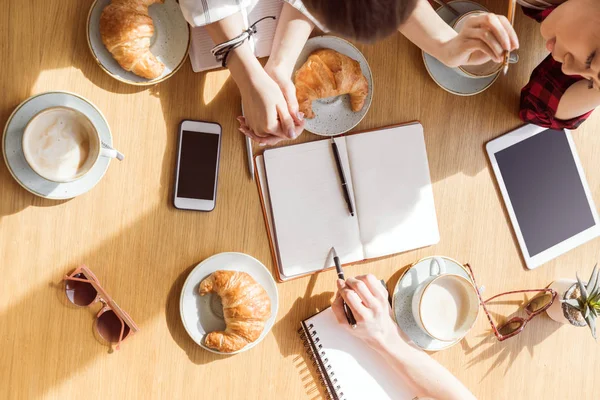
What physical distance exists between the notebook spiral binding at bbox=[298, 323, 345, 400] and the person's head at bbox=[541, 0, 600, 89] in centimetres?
75

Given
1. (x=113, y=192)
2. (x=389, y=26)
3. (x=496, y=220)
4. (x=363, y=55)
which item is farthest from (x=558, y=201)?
(x=113, y=192)

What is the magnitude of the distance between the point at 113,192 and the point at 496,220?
0.87m

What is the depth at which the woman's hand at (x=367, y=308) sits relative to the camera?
113 cm

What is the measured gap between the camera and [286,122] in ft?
3.42

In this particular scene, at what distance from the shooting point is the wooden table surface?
106cm

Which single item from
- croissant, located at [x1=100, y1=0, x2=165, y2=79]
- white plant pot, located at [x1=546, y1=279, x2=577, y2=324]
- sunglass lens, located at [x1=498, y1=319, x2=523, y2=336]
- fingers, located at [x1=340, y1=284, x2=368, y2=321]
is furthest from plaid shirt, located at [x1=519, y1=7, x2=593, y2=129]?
croissant, located at [x1=100, y1=0, x2=165, y2=79]

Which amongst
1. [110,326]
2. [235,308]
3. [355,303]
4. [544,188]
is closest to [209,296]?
[235,308]

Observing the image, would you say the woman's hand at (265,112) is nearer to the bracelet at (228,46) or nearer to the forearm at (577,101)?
the bracelet at (228,46)

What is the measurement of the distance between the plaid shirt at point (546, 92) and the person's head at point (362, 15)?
0.68 metres

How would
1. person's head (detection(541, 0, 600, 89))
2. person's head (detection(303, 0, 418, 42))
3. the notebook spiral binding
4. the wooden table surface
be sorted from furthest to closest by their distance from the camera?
the notebook spiral binding → the wooden table surface → person's head (detection(541, 0, 600, 89)) → person's head (detection(303, 0, 418, 42))

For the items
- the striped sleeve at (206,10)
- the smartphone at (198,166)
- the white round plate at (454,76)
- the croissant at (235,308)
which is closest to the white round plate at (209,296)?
the croissant at (235,308)

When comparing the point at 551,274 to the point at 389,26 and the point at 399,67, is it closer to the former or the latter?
the point at 399,67

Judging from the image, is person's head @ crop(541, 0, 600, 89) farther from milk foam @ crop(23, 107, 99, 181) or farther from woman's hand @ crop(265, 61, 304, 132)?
milk foam @ crop(23, 107, 99, 181)

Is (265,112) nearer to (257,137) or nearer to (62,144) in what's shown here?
(257,137)
